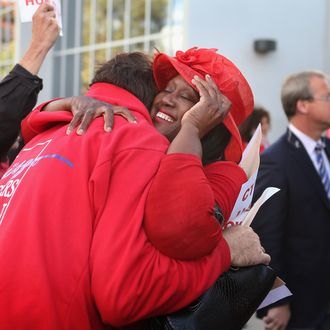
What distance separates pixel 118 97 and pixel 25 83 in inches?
25.8

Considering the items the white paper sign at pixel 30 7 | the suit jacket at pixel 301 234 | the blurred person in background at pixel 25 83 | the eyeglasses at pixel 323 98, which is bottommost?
the suit jacket at pixel 301 234

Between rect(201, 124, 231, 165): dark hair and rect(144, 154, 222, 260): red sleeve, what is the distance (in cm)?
58

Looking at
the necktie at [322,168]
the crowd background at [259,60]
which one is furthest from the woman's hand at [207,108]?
the necktie at [322,168]

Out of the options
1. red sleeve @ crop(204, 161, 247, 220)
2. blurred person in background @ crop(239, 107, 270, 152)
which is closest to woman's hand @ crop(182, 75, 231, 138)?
red sleeve @ crop(204, 161, 247, 220)

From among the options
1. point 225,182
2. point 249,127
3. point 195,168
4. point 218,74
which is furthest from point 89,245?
point 249,127

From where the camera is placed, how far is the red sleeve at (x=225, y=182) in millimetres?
2095

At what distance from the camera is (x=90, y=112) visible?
2064 mm

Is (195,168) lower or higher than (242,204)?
higher

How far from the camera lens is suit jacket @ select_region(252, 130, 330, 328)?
3994 millimetres

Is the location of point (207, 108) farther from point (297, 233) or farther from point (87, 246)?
point (297, 233)

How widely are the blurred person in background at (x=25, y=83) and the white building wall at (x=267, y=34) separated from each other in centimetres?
384

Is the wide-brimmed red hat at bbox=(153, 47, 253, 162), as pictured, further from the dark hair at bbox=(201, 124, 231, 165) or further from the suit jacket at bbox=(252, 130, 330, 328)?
the suit jacket at bbox=(252, 130, 330, 328)

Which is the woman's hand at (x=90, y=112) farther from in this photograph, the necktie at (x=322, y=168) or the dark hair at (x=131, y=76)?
the necktie at (x=322, y=168)

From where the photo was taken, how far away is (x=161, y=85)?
240 centimetres
